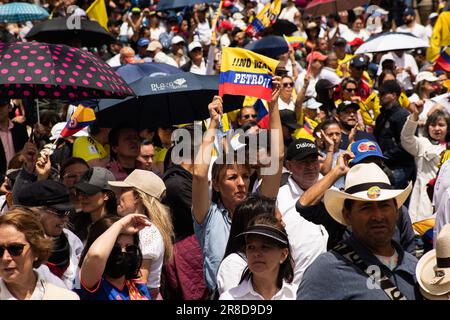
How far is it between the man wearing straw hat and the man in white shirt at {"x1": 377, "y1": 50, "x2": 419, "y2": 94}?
942 centimetres

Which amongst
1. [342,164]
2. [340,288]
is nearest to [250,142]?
[342,164]

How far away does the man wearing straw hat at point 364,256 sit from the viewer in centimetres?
480

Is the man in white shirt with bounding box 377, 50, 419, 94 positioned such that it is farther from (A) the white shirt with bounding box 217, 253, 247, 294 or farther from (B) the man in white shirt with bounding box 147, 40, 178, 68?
(A) the white shirt with bounding box 217, 253, 247, 294

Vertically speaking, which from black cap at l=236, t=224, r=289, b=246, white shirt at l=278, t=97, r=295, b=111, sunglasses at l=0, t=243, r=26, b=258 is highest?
sunglasses at l=0, t=243, r=26, b=258

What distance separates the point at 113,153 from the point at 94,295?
342 centimetres

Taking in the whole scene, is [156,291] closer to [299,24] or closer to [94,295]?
[94,295]

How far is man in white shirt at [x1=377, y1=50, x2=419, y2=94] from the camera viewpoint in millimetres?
15039

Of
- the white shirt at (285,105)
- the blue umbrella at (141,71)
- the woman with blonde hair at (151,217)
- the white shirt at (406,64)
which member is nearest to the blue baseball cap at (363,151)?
the woman with blonde hair at (151,217)

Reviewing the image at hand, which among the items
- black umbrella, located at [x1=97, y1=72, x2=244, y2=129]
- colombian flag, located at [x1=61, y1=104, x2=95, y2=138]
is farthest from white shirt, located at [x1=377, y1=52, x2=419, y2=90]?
colombian flag, located at [x1=61, y1=104, x2=95, y2=138]

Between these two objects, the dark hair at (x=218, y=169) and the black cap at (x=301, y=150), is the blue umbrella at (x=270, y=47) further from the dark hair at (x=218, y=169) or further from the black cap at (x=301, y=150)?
the dark hair at (x=218, y=169)

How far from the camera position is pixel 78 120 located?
8555 mm

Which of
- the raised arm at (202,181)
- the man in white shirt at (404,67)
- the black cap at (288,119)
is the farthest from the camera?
the man in white shirt at (404,67)

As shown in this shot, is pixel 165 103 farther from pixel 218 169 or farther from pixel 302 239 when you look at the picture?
pixel 302 239

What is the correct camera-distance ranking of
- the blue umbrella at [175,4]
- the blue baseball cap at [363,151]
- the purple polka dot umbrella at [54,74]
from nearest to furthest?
1. the blue baseball cap at [363,151]
2. the purple polka dot umbrella at [54,74]
3. the blue umbrella at [175,4]
